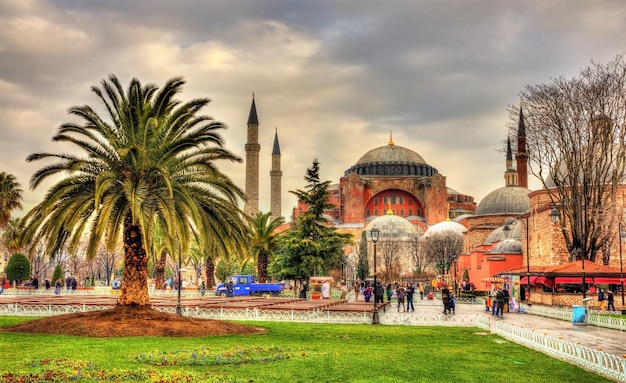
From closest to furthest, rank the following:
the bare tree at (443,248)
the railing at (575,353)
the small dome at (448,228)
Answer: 1. the railing at (575,353)
2. the bare tree at (443,248)
3. the small dome at (448,228)

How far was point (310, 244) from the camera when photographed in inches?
1219

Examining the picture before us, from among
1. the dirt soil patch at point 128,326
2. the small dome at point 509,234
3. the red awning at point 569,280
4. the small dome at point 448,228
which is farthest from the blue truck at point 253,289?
the small dome at point 448,228

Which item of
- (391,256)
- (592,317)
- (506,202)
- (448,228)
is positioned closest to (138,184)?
(592,317)

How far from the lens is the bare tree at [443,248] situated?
5622 centimetres

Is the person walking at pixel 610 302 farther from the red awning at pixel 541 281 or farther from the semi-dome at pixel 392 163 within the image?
the semi-dome at pixel 392 163

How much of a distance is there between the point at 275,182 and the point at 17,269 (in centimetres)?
3251

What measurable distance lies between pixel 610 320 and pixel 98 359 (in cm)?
1324

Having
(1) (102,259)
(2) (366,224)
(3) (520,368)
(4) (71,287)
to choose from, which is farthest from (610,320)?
(1) (102,259)

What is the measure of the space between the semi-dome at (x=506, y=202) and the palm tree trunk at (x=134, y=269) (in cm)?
4063

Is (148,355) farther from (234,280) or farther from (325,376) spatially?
(234,280)

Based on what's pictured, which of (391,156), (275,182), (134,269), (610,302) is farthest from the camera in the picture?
(391,156)

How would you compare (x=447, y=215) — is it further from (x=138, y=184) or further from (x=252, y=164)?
(x=138, y=184)

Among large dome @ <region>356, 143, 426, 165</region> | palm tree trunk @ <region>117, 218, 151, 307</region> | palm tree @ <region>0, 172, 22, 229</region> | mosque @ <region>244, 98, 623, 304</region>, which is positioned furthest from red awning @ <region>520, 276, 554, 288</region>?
large dome @ <region>356, 143, 426, 165</region>

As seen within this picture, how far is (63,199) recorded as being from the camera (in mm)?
13688
